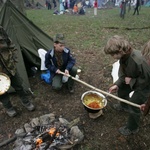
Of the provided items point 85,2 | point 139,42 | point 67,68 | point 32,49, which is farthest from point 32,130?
point 85,2

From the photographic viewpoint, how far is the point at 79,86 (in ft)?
15.1

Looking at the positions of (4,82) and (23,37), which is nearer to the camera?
(4,82)

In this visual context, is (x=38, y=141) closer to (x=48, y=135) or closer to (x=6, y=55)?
(x=48, y=135)

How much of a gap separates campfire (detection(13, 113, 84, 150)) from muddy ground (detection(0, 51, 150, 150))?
18cm

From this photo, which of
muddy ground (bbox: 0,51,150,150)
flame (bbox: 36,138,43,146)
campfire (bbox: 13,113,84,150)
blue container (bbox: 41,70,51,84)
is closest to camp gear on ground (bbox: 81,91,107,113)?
muddy ground (bbox: 0,51,150,150)

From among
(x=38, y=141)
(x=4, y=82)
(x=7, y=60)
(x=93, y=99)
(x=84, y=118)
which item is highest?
(x=7, y=60)

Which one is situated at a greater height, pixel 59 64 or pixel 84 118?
pixel 59 64

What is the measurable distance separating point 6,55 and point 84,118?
6.23 feet

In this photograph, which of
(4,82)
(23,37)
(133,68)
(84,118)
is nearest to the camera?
(133,68)

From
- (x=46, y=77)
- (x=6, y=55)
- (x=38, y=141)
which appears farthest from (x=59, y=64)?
(x=38, y=141)

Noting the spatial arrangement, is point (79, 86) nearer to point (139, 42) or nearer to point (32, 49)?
point (32, 49)

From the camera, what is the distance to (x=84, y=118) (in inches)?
141

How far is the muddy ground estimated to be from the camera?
120 inches

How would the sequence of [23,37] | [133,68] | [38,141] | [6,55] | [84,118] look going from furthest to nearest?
[23,37] → [84,118] → [6,55] → [38,141] → [133,68]
